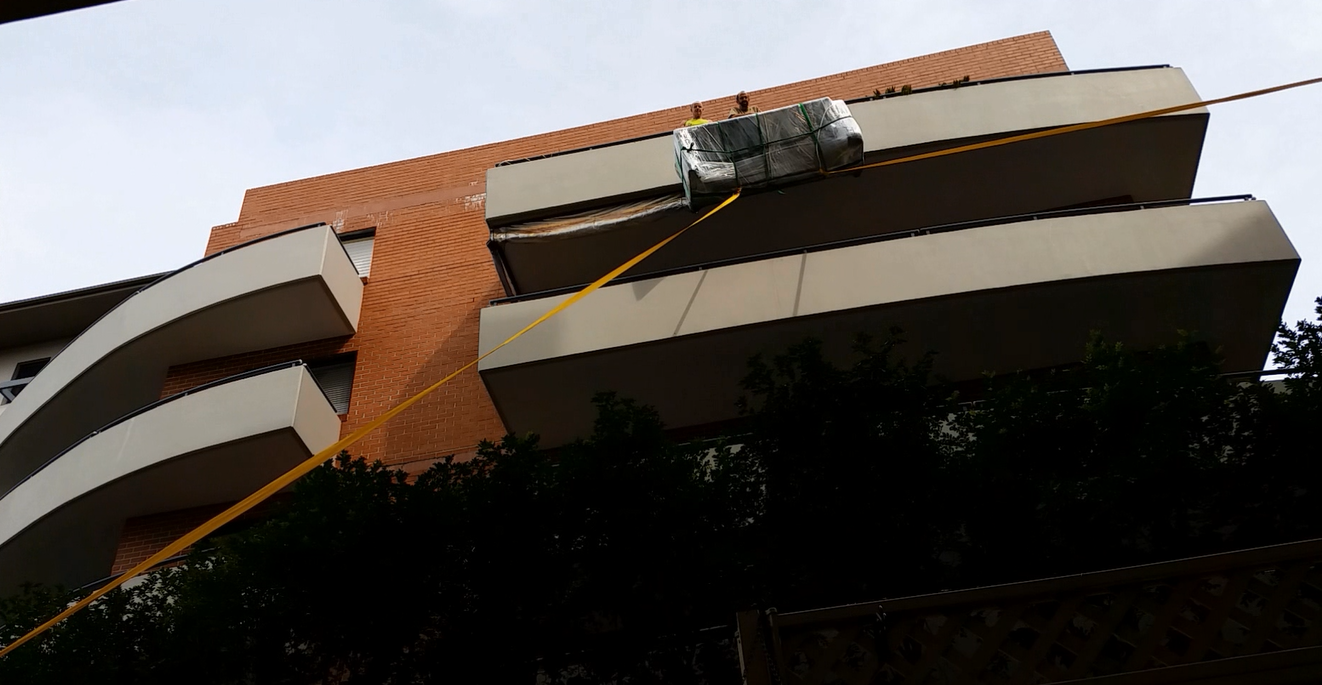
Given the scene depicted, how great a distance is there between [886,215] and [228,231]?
414 inches

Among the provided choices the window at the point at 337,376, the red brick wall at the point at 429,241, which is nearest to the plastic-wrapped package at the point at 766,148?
the red brick wall at the point at 429,241

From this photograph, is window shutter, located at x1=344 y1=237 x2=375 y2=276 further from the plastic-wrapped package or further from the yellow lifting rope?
the plastic-wrapped package

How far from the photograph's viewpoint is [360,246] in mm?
15195

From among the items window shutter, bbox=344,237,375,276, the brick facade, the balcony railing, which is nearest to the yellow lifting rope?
the brick facade

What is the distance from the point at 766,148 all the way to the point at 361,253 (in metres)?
7.00

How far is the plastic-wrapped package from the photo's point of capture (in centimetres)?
1116

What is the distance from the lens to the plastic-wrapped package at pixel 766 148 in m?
11.2

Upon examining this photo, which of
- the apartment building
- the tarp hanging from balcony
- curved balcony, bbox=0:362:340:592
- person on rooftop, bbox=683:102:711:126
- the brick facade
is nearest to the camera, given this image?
the apartment building

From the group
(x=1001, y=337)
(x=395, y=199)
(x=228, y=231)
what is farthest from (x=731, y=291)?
(x=228, y=231)

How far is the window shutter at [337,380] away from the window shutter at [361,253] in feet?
5.77

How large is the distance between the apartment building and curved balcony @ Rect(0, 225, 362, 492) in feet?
0.14

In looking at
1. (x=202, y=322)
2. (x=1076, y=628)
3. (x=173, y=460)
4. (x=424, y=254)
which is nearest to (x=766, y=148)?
(x=424, y=254)

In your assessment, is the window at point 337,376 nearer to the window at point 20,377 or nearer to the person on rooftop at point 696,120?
the person on rooftop at point 696,120

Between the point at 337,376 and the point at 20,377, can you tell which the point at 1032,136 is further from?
the point at 20,377
